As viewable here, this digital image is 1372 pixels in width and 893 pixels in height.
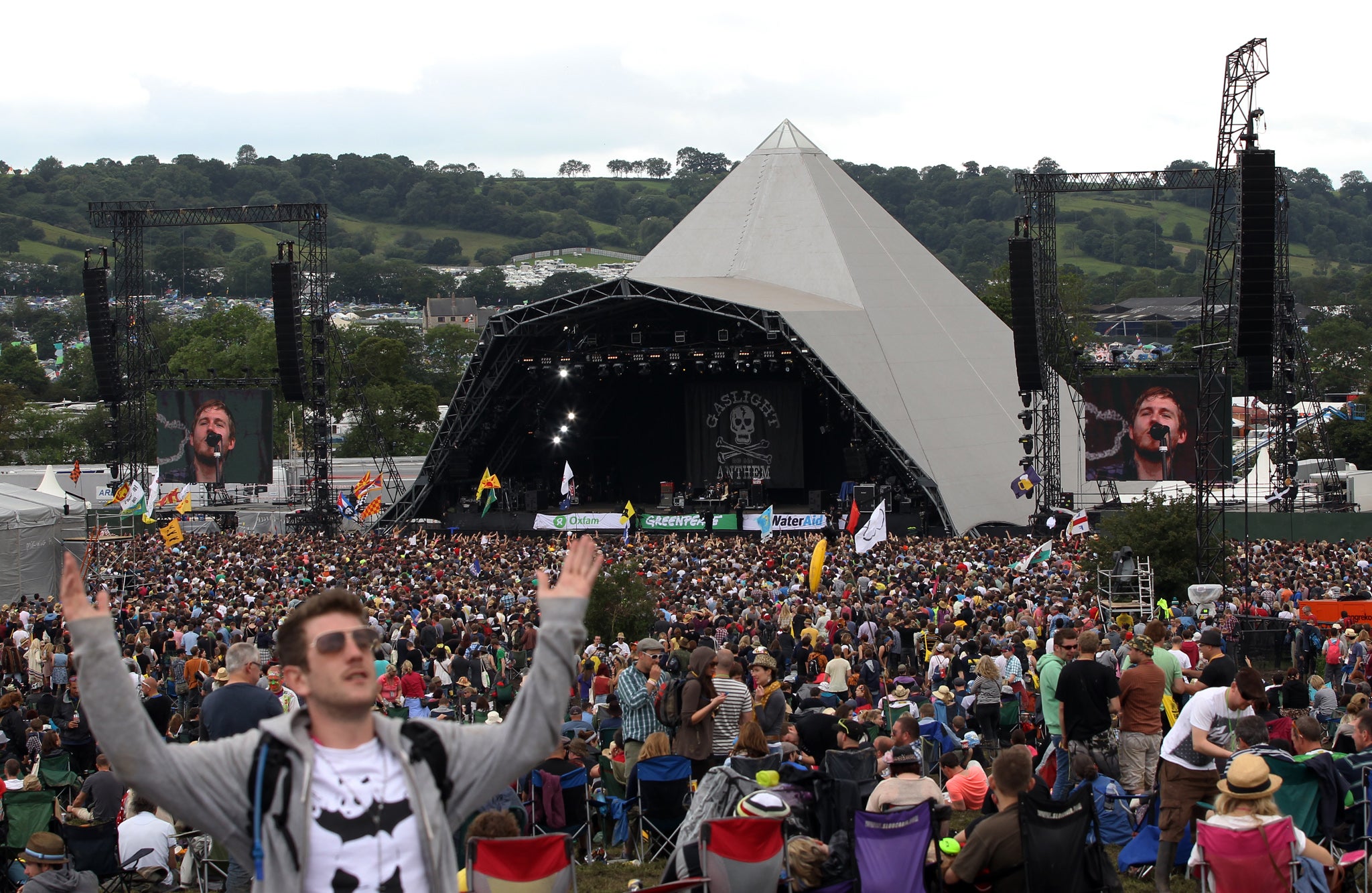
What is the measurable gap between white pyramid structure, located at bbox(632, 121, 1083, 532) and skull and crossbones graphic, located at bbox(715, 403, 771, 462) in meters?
3.62

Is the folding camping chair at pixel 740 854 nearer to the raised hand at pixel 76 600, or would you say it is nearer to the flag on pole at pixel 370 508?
the raised hand at pixel 76 600

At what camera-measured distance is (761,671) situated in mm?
8875

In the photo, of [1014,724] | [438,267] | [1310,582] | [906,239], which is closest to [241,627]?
[1014,724]

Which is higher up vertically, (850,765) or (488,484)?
(488,484)

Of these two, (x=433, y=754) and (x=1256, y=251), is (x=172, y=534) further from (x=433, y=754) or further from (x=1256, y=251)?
(x=433, y=754)

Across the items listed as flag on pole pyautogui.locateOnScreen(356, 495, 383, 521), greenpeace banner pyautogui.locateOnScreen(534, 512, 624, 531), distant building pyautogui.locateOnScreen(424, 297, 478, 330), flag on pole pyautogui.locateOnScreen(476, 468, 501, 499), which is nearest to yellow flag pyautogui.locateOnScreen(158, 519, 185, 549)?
flag on pole pyautogui.locateOnScreen(476, 468, 501, 499)

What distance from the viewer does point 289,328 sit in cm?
3425

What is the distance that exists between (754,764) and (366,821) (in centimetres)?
444

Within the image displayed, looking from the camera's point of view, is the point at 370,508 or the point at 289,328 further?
the point at 370,508

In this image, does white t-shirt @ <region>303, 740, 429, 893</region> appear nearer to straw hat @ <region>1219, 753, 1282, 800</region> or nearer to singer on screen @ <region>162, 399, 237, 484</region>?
straw hat @ <region>1219, 753, 1282, 800</region>

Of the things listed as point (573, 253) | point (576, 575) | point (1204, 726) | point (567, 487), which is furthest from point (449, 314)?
point (576, 575)

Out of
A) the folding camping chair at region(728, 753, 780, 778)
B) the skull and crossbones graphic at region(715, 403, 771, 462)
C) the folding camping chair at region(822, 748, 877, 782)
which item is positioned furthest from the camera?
the skull and crossbones graphic at region(715, 403, 771, 462)

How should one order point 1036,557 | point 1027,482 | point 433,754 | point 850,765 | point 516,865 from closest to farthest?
1. point 433,754
2. point 516,865
3. point 850,765
4. point 1036,557
5. point 1027,482

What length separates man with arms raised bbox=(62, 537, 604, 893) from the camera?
2.73 metres
